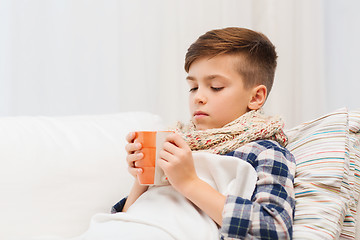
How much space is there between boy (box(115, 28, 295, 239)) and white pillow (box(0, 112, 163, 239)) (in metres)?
0.13

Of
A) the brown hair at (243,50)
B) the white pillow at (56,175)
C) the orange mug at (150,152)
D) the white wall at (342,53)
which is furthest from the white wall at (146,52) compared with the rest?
the orange mug at (150,152)

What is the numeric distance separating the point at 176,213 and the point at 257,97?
0.42 meters

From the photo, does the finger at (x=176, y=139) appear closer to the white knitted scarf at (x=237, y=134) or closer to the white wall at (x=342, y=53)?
the white knitted scarf at (x=237, y=134)

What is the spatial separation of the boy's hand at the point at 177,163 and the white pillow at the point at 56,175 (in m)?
0.39

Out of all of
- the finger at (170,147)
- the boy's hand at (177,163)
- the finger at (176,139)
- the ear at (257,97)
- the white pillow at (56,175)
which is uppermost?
the ear at (257,97)

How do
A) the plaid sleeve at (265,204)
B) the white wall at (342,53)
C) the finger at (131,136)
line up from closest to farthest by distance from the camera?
1. the plaid sleeve at (265,204)
2. the finger at (131,136)
3. the white wall at (342,53)

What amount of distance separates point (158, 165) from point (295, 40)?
5.18 feet

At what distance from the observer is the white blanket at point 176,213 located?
93 cm

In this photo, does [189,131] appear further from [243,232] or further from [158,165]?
[243,232]

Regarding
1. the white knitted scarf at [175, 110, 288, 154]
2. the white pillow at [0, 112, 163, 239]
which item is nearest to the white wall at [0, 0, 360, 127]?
the white pillow at [0, 112, 163, 239]

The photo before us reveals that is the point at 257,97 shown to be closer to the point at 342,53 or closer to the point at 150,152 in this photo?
the point at 150,152

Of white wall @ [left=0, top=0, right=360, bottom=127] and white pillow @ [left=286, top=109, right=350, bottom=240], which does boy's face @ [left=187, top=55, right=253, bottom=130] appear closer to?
white pillow @ [left=286, top=109, right=350, bottom=240]

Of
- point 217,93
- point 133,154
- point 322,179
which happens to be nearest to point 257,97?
point 217,93

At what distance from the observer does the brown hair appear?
1.20 metres
